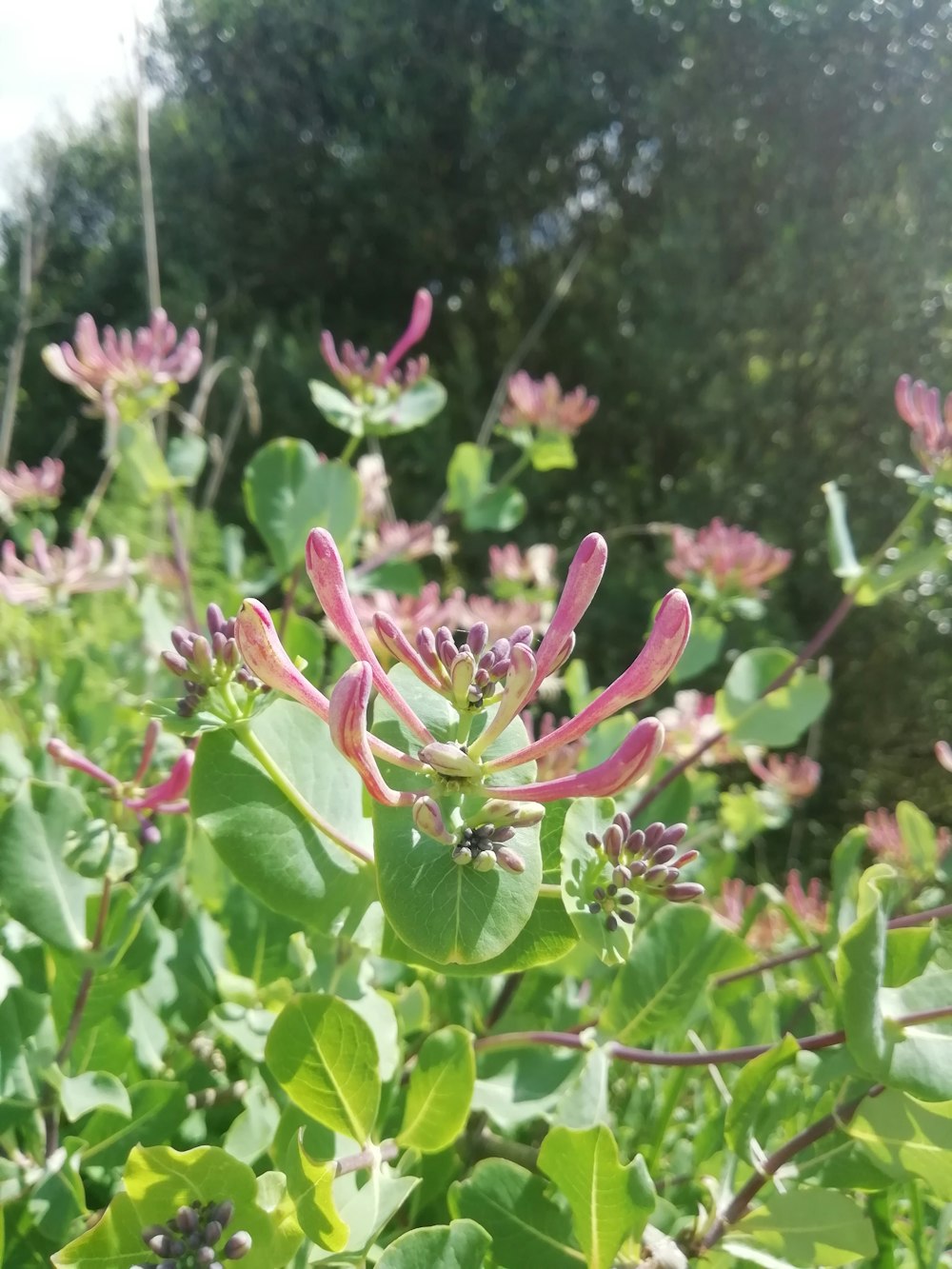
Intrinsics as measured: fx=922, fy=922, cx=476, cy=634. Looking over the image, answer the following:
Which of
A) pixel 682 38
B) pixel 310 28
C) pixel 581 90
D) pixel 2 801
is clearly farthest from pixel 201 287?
pixel 2 801

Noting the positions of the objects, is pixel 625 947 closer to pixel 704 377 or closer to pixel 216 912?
pixel 216 912

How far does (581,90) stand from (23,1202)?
13.5ft

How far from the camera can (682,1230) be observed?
0.50 metres

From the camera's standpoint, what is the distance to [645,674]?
0.97 ft

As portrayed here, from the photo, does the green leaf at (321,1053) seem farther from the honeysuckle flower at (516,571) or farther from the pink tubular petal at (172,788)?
the honeysuckle flower at (516,571)

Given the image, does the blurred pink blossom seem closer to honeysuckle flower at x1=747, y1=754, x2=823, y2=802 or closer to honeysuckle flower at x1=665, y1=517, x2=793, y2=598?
honeysuckle flower at x1=665, y1=517, x2=793, y2=598

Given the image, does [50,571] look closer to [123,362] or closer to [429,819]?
[123,362]

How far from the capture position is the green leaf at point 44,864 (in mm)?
442

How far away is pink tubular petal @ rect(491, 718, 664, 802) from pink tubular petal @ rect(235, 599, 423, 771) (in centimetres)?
4

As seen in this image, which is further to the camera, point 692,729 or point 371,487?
point 371,487

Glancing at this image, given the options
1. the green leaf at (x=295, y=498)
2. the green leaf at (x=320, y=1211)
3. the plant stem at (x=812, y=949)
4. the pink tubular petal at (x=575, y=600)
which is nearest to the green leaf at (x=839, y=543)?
the plant stem at (x=812, y=949)

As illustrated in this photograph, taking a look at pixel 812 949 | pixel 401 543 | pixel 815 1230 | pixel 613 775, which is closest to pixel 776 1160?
pixel 815 1230

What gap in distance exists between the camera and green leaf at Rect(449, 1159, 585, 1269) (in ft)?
1.34

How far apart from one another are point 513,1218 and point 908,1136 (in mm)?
177
